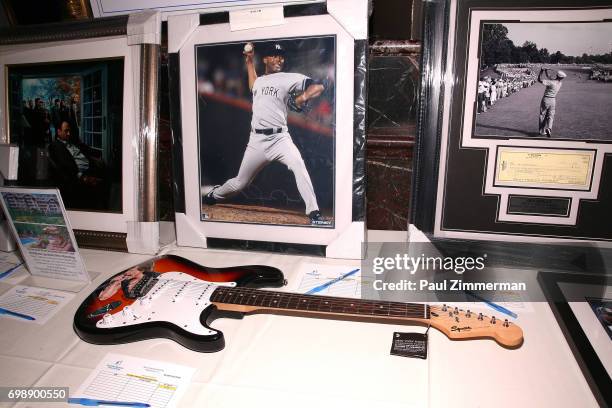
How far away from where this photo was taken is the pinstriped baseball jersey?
1.01 metres

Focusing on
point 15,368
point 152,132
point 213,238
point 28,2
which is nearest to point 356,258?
point 213,238

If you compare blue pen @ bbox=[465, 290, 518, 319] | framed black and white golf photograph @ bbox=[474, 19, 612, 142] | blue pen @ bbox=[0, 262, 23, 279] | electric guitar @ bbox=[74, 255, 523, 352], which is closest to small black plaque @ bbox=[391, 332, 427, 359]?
electric guitar @ bbox=[74, 255, 523, 352]

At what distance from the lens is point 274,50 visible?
3.33 ft

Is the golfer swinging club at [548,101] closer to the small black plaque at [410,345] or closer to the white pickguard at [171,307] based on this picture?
the small black plaque at [410,345]

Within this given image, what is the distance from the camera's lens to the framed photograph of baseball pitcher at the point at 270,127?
0.99 m

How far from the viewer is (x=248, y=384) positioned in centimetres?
66

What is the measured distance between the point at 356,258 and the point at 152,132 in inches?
25.2

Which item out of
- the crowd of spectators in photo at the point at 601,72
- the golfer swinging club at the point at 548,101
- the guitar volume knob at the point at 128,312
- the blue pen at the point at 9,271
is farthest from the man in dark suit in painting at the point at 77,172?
the crowd of spectators in photo at the point at 601,72

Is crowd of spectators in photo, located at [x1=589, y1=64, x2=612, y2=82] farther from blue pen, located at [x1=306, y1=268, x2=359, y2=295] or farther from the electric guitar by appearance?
blue pen, located at [x1=306, y1=268, x2=359, y2=295]

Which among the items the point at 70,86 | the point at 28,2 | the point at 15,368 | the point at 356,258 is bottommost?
the point at 15,368

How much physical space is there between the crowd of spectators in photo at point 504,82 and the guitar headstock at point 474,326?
1.50ft

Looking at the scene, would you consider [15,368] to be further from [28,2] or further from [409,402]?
[28,2]

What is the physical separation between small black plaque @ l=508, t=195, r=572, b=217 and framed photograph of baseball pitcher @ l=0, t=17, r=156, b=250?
0.94m

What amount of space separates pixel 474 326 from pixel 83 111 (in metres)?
1.12
